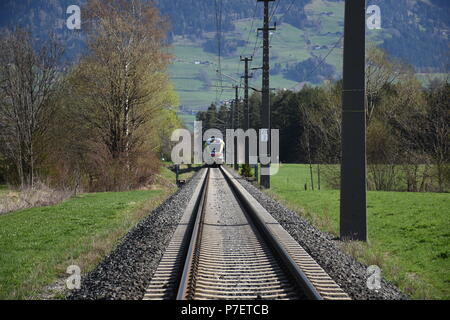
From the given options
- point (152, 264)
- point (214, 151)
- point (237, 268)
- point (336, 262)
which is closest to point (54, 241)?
point (152, 264)

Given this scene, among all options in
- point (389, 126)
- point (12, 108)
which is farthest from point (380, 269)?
point (389, 126)

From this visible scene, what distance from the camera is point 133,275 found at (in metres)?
7.51

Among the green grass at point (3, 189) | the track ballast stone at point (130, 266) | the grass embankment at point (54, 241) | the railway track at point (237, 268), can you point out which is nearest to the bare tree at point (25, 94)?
the green grass at point (3, 189)

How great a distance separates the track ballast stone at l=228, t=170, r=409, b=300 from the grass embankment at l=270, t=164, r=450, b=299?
319 mm

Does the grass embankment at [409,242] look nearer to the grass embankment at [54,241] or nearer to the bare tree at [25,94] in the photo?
the grass embankment at [54,241]

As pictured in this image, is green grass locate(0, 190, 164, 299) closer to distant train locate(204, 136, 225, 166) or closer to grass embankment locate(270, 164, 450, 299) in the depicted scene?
grass embankment locate(270, 164, 450, 299)

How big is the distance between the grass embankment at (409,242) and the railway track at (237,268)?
4.09 feet

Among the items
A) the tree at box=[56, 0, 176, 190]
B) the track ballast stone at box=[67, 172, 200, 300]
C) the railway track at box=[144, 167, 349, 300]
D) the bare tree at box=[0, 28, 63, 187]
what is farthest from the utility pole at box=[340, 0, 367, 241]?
the tree at box=[56, 0, 176, 190]

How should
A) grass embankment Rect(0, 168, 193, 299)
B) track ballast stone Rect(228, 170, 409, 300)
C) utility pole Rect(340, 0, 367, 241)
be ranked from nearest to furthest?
1. track ballast stone Rect(228, 170, 409, 300)
2. grass embankment Rect(0, 168, 193, 299)
3. utility pole Rect(340, 0, 367, 241)

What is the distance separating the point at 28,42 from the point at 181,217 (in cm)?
1775

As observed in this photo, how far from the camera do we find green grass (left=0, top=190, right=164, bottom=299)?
795 centimetres

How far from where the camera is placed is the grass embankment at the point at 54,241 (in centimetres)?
771
